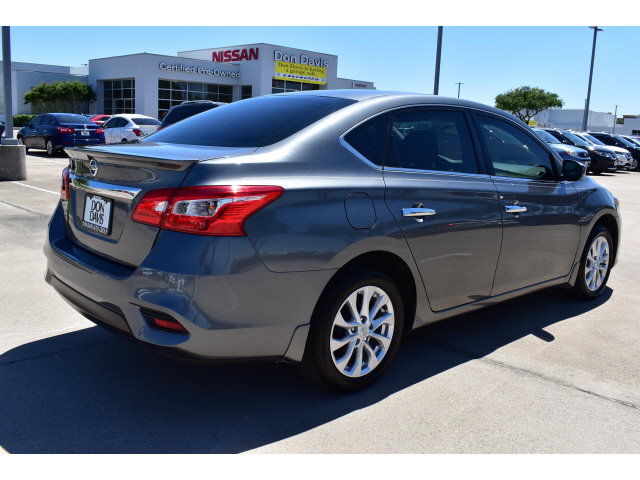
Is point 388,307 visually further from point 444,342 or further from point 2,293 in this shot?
point 2,293

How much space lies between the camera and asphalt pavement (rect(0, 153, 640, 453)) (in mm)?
2826

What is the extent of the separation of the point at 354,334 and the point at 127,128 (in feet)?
65.2

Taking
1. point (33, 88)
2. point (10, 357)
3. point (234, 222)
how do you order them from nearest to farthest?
point (234, 222), point (10, 357), point (33, 88)

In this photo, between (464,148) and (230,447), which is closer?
(230,447)

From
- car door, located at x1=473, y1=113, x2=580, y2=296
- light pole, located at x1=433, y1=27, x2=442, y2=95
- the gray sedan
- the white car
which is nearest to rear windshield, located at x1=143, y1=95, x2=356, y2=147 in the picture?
the gray sedan

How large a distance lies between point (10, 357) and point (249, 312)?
1.84 metres

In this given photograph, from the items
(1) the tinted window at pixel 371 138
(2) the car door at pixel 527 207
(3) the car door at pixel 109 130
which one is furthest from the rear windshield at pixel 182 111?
(1) the tinted window at pixel 371 138

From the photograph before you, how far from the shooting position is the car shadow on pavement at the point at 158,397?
9.12ft

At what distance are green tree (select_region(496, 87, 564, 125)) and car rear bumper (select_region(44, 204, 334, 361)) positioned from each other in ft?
252

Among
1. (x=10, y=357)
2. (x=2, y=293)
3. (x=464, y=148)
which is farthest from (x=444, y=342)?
(x=2, y=293)

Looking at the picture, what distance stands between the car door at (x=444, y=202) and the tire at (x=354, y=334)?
1.04ft

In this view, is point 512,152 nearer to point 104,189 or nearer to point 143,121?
point 104,189

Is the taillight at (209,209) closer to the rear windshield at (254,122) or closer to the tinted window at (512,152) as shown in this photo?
the rear windshield at (254,122)

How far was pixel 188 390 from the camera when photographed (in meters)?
3.32
